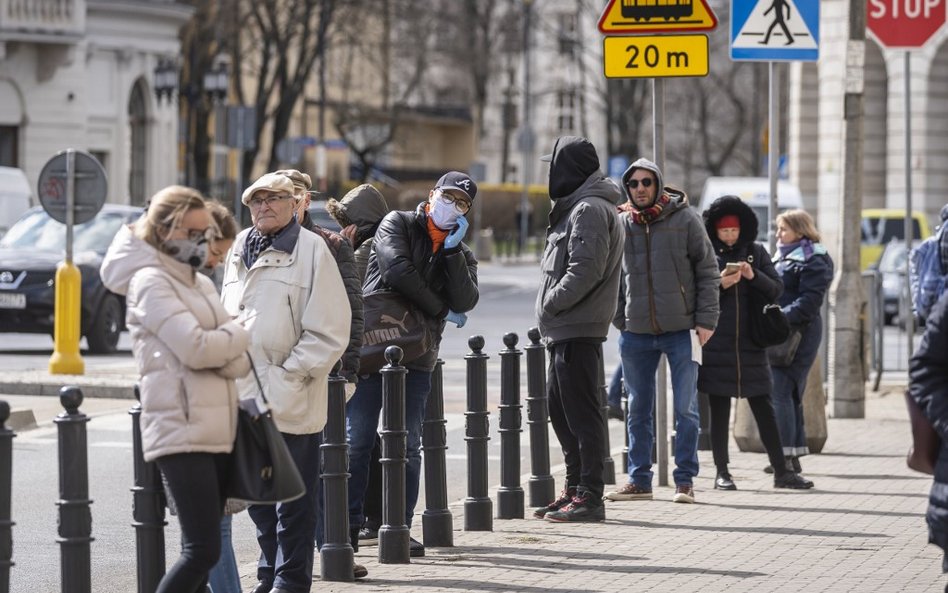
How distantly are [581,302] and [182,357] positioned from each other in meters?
4.29

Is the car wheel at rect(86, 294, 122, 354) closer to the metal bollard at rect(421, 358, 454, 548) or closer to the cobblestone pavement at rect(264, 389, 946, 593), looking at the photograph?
the cobblestone pavement at rect(264, 389, 946, 593)

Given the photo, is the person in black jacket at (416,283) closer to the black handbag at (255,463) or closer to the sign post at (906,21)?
the black handbag at (255,463)

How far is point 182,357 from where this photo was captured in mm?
6316

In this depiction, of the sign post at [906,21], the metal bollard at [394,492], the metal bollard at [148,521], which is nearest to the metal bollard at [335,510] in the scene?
the metal bollard at [394,492]

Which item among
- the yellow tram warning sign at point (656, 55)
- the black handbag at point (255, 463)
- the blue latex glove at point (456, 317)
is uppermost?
the yellow tram warning sign at point (656, 55)

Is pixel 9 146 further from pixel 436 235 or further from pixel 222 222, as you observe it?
pixel 222 222

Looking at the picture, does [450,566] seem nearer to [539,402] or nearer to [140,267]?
[539,402]

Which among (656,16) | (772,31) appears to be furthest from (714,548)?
(772,31)

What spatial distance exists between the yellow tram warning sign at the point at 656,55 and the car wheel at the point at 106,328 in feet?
37.4

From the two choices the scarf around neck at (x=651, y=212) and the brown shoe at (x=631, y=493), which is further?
the brown shoe at (x=631, y=493)

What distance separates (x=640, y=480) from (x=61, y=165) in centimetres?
875

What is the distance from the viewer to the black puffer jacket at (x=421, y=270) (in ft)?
30.6

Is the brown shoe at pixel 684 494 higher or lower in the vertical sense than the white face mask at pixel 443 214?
lower

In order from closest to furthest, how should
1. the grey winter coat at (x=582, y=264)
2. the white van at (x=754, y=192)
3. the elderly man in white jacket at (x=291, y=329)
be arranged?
the elderly man in white jacket at (x=291, y=329) < the grey winter coat at (x=582, y=264) < the white van at (x=754, y=192)
